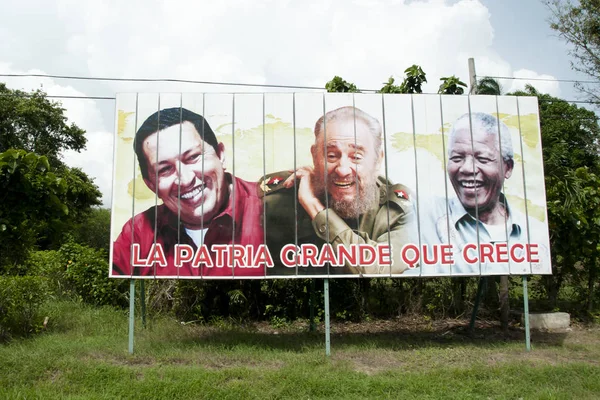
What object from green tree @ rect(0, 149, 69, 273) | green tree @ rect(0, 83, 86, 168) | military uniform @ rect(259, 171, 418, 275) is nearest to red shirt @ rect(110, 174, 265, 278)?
military uniform @ rect(259, 171, 418, 275)

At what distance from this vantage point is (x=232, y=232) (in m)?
6.09

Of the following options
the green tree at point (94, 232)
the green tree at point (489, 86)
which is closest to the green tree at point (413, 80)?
the green tree at point (489, 86)

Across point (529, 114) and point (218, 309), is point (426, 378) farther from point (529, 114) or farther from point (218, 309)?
point (218, 309)

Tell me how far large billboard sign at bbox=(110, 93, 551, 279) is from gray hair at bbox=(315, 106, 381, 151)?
0.02 meters

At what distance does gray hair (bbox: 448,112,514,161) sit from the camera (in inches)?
255

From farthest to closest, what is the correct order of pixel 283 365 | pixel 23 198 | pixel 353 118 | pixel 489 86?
1. pixel 489 86
2. pixel 23 198
3. pixel 353 118
4. pixel 283 365

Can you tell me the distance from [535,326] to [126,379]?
6.94m

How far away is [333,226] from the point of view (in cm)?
611

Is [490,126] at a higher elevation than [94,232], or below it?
higher

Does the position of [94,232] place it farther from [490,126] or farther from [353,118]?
[490,126]

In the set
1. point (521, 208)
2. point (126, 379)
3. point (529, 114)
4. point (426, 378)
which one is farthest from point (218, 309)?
point (529, 114)

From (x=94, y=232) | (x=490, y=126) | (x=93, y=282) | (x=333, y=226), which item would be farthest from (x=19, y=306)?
(x=94, y=232)

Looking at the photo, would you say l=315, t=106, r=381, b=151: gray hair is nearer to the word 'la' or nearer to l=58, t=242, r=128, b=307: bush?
the word 'la'

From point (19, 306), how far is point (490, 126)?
7.40 meters
